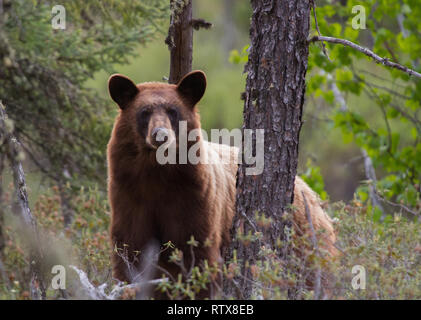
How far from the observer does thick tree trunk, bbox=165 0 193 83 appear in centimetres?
511

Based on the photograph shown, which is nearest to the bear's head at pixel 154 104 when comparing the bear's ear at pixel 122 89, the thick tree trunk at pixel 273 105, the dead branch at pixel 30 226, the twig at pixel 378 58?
the bear's ear at pixel 122 89

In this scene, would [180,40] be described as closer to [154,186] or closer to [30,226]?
[154,186]

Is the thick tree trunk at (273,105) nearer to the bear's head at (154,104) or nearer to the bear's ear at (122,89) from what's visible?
the bear's head at (154,104)

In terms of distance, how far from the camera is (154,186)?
14.8 feet

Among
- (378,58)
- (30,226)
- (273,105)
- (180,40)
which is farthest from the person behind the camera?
(180,40)

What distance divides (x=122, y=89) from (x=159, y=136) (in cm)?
66

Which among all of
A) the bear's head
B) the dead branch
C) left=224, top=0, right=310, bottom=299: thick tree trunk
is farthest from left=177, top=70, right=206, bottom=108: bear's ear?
the dead branch

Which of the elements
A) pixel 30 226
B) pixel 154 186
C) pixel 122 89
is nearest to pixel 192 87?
pixel 122 89

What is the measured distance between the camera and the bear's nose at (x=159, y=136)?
415 centimetres

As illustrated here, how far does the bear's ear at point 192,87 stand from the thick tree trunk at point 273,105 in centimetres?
54

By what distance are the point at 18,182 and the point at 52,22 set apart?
2937 mm
